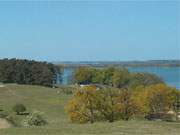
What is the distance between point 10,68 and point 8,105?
43.4 meters

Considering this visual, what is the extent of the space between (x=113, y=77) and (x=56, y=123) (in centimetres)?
8627

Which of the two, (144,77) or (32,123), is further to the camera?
(144,77)

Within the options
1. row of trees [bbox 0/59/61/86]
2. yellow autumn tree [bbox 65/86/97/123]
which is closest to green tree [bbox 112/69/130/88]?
row of trees [bbox 0/59/61/86]

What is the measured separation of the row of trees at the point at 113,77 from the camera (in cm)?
10762

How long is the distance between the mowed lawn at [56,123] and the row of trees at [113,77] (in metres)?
22.4

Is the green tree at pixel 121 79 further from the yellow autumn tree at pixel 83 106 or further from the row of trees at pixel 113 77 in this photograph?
the yellow autumn tree at pixel 83 106

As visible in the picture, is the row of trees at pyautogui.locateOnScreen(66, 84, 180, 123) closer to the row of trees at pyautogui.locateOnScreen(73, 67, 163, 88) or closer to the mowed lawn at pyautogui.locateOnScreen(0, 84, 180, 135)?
the mowed lawn at pyautogui.locateOnScreen(0, 84, 180, 135)

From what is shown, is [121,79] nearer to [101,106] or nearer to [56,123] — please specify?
[101,106]

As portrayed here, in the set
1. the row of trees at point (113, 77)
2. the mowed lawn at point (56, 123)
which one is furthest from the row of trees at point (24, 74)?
the mowed lawn at point (56, 123)

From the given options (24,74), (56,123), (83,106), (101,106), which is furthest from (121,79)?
(56,123)

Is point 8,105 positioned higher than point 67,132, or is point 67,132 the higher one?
point 67,132

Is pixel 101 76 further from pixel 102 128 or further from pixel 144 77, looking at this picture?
pixel 102 128

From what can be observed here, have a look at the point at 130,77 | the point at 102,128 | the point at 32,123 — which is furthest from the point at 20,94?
the point at 102,128

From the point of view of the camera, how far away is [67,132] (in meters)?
18.0
